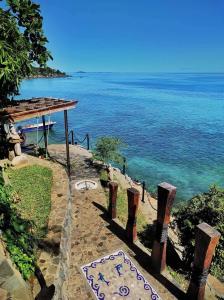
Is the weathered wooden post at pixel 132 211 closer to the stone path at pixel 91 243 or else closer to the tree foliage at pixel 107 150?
the stone path at pixel 91 243

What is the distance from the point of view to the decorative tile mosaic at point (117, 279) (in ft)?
21.4

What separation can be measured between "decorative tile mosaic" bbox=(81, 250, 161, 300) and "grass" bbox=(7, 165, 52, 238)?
76.0 inches

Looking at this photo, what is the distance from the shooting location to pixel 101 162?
17.2 m

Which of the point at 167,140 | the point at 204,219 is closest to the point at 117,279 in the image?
the point at 204,219

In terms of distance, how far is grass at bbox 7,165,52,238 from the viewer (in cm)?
791

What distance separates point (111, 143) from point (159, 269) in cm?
982

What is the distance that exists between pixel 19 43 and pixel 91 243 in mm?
7589

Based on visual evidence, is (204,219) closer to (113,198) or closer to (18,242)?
(113,198)

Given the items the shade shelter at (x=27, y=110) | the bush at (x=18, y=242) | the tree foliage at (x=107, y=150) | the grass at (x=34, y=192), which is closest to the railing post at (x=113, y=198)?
the grass at (x=34, y=192)

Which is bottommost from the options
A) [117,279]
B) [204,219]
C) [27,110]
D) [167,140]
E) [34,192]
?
[167,140]

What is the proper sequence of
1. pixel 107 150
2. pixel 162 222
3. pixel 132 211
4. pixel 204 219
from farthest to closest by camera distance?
pixel 107 150, pixel 132 211, pixel 204 219, pixel 162 222

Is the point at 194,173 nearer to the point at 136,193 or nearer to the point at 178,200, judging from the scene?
the point at 178,200

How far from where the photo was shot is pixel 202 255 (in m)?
5.61

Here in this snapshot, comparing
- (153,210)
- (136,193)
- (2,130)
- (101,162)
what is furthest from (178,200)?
(2,130)
